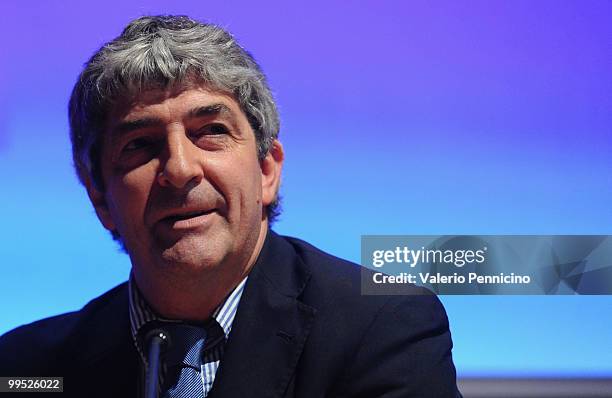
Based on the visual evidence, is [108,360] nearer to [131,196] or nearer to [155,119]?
[131,196]

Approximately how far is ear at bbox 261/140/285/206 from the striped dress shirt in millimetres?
195

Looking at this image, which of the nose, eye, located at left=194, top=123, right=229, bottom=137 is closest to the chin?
the nose

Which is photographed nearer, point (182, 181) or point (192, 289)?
point (182, 181)

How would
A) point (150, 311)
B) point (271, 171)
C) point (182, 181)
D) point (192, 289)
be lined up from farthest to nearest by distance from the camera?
point (271, 171)
point (150, 311)
point (192, 289)
point (182, 181)

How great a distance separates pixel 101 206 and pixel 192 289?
0.33 metres

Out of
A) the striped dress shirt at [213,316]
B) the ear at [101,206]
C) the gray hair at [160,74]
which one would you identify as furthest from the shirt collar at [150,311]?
the gray hair at [160,74]

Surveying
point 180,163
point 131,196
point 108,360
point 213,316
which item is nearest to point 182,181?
point 180,163

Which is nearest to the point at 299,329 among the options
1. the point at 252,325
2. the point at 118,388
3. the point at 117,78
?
the point at 252,325

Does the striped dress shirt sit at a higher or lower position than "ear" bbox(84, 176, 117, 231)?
lower

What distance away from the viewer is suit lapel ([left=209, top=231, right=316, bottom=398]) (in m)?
1.44

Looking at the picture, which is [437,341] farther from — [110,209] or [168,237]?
[110,209]

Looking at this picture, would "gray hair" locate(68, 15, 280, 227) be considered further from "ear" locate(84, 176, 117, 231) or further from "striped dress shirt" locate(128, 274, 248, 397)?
"striped dress shirt" locate(128, 274, 248, 397)

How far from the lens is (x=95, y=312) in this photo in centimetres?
185

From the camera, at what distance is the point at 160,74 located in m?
1.47
